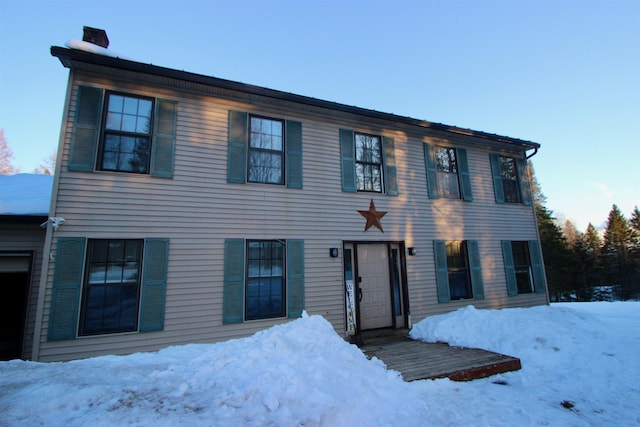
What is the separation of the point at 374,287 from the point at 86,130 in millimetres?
6640

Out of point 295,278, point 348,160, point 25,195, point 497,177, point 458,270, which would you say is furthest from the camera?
point 497,177

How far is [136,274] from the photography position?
4977mm

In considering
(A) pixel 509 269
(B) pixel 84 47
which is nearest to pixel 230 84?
(B) pixel 84 47

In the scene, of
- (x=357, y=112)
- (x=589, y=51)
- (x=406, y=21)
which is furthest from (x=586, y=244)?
(x=357, y=112)

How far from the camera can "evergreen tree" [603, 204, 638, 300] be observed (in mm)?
26859

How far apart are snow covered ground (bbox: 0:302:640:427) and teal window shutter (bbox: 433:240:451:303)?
225cm

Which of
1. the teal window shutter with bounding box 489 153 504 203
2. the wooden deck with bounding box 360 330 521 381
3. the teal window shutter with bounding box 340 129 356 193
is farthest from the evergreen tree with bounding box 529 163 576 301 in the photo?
the wooden deck with bounding box 360 330 521 381

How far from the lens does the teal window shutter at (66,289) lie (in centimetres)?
441

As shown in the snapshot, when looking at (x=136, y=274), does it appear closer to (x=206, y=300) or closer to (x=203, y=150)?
(x=206, y=300)

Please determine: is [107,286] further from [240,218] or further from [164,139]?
[164,139]

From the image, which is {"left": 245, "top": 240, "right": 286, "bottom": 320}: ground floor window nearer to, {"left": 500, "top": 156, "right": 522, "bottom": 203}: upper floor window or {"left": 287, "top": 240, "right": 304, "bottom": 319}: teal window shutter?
{"left": 287, "top": 240, "right": 304, "bottom": 319}: teal window shutter

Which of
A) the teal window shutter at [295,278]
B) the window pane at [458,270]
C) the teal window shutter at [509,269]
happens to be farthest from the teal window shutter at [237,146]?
the teal window shutter at [509,269]

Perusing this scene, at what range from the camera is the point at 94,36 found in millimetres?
5469

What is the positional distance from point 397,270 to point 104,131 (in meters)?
6.90
